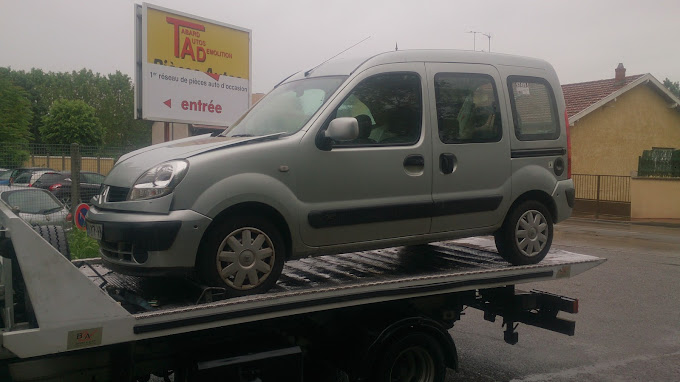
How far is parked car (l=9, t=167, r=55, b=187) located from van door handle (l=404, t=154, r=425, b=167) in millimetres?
8084

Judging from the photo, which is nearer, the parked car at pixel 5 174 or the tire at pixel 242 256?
the tire at pixel 242 256

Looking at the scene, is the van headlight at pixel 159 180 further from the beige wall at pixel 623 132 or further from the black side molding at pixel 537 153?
the beige wall at pixel 623 132

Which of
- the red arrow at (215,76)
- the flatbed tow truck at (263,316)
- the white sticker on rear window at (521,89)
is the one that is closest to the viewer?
the flatbed tow truck at (263,316)

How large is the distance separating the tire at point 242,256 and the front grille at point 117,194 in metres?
0.62

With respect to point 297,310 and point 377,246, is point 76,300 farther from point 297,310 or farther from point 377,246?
point 377,246

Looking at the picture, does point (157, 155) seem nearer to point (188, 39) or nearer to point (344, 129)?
point (344, 129)

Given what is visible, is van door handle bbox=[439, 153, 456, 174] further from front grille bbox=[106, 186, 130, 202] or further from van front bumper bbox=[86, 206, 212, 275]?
front grille bbox=[106, 186, 130, 202]

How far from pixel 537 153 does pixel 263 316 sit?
10.1 ft

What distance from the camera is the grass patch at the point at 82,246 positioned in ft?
28.4

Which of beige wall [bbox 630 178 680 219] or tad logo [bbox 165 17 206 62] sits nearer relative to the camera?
tad logo [bbox 165 17 206 62]

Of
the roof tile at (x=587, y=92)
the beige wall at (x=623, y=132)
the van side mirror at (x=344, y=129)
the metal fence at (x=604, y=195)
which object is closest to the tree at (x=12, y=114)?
the van side mirror at (x=344, y=129)

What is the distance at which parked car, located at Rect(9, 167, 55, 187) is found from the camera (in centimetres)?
1113

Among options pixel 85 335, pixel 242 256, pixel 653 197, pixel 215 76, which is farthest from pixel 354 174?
pixel 653 197

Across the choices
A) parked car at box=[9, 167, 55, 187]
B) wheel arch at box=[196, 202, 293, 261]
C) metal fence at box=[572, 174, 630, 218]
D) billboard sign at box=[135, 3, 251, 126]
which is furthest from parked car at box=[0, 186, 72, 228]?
metal fence at box=[572, 174, 630, 218]
